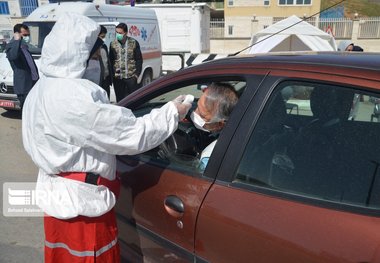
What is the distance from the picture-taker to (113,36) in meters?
8.38

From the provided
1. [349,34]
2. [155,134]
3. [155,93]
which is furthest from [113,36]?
[349,34]

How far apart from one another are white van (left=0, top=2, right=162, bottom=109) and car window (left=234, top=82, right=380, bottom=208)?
664 cm

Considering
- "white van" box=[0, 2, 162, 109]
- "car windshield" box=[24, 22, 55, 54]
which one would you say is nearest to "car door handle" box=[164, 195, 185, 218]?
"white van" box=[0, 2, 162, 109]

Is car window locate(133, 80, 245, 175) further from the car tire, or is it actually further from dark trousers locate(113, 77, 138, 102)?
the car tire

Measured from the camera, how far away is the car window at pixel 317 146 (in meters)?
1.34

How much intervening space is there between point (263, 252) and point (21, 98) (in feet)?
21.0

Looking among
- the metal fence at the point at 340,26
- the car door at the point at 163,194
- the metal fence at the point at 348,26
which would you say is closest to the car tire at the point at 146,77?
the car door at the point at 163,194

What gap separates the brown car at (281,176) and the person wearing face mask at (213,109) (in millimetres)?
92

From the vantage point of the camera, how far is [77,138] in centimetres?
168

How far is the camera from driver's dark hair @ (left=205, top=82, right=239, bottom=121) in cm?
204

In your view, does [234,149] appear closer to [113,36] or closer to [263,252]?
[263,252]

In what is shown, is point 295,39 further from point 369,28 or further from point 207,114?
point 369,28

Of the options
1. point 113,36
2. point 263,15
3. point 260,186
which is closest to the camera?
point 260,186

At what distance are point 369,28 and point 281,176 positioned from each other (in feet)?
93.1
